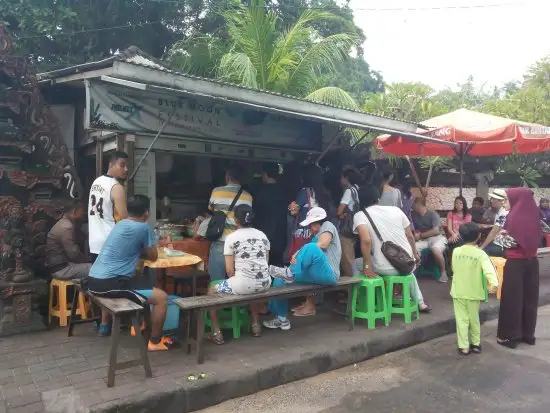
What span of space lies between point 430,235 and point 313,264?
3.66 meters

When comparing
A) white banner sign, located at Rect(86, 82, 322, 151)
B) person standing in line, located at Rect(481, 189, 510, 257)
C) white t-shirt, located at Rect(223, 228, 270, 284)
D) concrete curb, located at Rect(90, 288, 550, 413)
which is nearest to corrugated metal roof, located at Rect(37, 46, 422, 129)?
white banner sign, located at Rect(86, 82, 322, 151)

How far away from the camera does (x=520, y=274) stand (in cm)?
503

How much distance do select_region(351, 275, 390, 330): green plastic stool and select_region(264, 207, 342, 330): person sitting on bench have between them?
1.25 feet

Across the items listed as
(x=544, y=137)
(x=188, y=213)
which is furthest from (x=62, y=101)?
(x=544, y=137)

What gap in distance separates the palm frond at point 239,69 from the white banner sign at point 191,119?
9.53 feet

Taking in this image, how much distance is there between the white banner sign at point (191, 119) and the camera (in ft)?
16.6

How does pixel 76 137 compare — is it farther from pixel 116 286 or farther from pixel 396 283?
pixel 396 283

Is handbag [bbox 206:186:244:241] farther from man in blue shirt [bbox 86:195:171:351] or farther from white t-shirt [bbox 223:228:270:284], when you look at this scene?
man in blue shirt [bbox 86:195:171:351]

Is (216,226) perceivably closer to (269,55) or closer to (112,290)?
(112,290)

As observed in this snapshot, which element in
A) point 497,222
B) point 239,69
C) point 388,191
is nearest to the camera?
point 497,222

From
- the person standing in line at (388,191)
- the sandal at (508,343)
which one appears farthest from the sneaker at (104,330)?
the sandal at (508,343)

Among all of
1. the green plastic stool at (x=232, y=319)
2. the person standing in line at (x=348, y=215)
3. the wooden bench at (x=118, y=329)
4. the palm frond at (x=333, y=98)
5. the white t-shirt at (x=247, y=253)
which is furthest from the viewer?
the palm frond at (x=333, y=98)

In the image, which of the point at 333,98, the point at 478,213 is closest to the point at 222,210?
the point at 478,213

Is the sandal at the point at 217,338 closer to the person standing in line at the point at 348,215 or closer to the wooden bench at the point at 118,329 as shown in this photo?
the wooden bench at the point at 118,329
